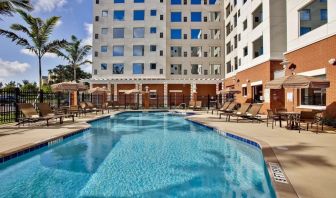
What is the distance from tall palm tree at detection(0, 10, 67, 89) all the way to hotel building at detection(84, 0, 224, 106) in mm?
14828

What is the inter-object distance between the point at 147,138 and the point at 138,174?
4.53 meters

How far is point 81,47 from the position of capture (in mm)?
38531

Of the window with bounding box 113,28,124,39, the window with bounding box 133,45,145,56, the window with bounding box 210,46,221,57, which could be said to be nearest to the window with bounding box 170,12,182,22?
the window with bounding box 133,45,145,56

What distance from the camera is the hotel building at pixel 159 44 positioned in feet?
111

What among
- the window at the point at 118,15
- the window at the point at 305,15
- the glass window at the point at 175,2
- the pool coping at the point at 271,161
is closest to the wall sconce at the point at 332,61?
the window at the point at 305,15

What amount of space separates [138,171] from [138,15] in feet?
104

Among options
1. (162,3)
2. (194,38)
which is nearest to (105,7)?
(162,3)

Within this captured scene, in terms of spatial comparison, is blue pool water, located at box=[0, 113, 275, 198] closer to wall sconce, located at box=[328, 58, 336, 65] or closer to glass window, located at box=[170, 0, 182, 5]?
wall sconce, located at box=[328, 58, 336, 65]

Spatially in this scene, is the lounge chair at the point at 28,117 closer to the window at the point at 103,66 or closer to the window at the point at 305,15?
the window at the point at 305,15

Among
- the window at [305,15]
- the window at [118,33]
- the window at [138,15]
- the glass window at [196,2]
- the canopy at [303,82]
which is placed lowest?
the canopy at [303,82]

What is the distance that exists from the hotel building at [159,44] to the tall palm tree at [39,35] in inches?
584

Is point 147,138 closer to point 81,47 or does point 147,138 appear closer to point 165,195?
point 165,195

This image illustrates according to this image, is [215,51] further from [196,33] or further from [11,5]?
[11,5]

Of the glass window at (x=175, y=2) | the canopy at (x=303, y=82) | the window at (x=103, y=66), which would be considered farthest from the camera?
the glass window at (x=175, y=2)
